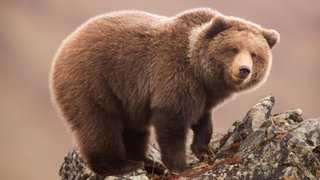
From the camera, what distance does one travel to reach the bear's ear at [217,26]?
8.75 metres

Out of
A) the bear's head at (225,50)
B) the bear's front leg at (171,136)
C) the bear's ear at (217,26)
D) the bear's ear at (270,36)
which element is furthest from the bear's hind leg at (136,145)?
the bear's ear at (270,36)

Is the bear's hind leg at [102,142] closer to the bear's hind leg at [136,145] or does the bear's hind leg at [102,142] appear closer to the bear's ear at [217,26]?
the bear's hind leg at [136,145]

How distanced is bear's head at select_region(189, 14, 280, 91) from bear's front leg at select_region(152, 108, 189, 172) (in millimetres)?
846

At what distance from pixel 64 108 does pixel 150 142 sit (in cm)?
218

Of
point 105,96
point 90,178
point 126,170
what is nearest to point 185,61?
point 105,96

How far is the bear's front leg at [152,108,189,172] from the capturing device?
8578 millimetres

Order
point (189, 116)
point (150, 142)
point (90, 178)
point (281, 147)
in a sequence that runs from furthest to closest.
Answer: point (150, 142)
point (90, 178)
point (189, 116)
point (281, 147)

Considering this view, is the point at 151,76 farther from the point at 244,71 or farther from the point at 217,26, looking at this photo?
the point at 244,71

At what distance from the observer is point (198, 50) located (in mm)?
8820

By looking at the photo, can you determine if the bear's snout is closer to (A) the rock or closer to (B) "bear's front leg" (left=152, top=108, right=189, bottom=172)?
(A) the rock

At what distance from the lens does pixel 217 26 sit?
8781 mm

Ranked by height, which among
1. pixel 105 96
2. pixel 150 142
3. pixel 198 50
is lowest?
pixel 150 142

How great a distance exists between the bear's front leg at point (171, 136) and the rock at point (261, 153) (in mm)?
218

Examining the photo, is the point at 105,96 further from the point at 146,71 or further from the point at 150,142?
the point at 150,142
